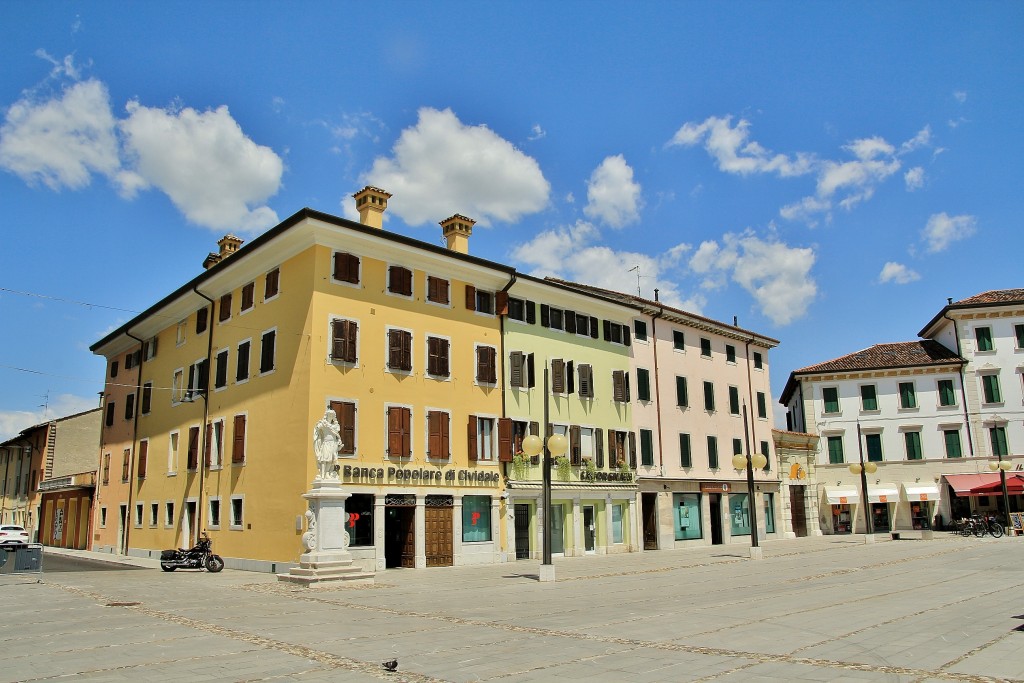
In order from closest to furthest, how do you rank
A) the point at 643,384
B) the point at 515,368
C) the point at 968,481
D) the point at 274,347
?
the point at 274,347
the point at 515,368
the point at 643,384
the point at 968,481

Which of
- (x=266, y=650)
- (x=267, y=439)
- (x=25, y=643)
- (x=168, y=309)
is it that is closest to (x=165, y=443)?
(x=168, y=309)

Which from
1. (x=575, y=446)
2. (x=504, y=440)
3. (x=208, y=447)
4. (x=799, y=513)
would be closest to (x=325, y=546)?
(x=504, y=440)

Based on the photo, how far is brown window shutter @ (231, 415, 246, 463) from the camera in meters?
30.3

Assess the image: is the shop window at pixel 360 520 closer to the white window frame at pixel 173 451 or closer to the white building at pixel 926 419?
the white window frame at pixel 173 451

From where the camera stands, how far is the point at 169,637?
41.9 ft

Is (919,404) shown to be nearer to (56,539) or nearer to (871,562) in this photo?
(871,562)

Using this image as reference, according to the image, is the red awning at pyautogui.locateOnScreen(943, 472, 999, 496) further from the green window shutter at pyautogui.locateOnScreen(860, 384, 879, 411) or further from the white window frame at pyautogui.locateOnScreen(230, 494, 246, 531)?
the white window frame at pyautogui.locateOnScreen(230, 494, 246, 531)

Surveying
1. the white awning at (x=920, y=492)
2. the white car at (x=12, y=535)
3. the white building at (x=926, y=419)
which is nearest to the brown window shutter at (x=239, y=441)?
the white car at (x=12, y=535)

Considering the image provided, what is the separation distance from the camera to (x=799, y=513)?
5122 centimetres

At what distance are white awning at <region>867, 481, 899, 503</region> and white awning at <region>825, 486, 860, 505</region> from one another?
0.96 meters

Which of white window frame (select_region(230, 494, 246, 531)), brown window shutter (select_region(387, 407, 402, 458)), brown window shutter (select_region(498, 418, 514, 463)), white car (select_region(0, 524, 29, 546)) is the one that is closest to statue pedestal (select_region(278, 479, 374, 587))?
brown window shutter (select_region(387, 407, 402, 458))

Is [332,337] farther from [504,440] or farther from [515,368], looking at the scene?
[515,368]

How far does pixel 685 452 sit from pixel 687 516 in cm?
339

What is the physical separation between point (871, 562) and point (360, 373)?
65.0ft
